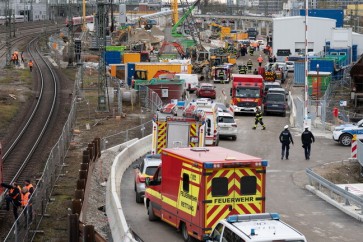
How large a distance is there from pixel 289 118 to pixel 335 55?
29.9m

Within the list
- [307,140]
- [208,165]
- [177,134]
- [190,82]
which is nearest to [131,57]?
[190,82]

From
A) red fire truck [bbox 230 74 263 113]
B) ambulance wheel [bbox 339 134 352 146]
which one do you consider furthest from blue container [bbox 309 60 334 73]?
ambulance wheel [bbox 339 134 352 146]

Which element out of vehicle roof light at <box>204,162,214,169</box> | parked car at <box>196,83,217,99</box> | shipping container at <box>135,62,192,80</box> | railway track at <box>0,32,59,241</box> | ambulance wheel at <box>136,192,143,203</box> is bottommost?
railway track at <box>0,32,59,241</box>

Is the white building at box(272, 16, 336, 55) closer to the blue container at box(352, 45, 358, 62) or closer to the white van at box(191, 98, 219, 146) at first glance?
the blue container at box(352, 45, 358, 62)

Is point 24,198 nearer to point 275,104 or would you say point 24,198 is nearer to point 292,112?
point 292,112

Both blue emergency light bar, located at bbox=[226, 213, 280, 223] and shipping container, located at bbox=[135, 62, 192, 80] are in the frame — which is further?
shipping container, located at bbox=[135, 62, 192, 80]

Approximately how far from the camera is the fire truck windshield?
167 ft

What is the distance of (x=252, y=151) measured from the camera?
36.9 meters

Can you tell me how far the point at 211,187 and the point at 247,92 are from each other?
1258 inches

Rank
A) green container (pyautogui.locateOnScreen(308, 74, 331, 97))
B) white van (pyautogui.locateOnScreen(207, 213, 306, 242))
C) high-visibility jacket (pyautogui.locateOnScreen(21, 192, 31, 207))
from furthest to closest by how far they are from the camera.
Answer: green container (pyautogui.locateOnScreen(308, 74, 331, 97))
high-visibility jacket (pyautogui.locateOnScreen(21, 192, 31, 207))
white van (pyautogui.locateOnScreen(207, 213, 306, 242))

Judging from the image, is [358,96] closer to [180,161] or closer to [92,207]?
[92,207]

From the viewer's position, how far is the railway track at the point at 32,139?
31930mm

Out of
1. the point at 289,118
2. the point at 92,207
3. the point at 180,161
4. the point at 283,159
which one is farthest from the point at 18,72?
the point at 180,161

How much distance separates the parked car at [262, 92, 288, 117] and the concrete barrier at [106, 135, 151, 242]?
15274mm
